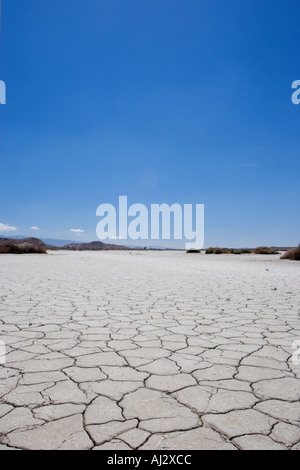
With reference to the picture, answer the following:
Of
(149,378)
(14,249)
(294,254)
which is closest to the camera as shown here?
(149,378)

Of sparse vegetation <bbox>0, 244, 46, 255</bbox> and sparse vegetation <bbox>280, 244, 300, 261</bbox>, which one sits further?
sparse vegetation <bbox>0, 244, 46, 255</bbox>

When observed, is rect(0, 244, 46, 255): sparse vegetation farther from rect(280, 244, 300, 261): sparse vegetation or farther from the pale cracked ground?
the pale cracked ground

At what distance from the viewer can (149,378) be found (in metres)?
1.93

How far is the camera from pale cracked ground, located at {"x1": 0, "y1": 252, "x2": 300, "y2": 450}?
136 centimetres

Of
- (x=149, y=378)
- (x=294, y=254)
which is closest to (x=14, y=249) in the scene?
(x=294, y=254)

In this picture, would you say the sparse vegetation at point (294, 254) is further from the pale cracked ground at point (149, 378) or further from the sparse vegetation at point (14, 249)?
the sparse vegetation at point (14, 249)

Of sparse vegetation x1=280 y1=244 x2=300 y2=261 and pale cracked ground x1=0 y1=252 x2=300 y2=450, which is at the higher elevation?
sparse vegetation x1=280 y1=244 x2=300 y2=261

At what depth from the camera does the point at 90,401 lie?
1.63m

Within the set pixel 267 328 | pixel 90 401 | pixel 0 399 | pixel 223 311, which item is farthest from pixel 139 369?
pixel 223 311

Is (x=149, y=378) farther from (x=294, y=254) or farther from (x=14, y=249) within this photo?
(x=14, y=249)

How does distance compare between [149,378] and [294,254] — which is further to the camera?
[294,254]

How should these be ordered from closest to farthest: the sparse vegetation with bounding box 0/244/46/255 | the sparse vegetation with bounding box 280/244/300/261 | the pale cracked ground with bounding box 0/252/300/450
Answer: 1. the pale cracked ground with bounding box 0/252/300/450
2. the sparse vegetation with bounding box 280/244/300/261
3. the sparse vegetation with bounding box 0/244/46/255

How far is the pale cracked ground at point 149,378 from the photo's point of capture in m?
1.36

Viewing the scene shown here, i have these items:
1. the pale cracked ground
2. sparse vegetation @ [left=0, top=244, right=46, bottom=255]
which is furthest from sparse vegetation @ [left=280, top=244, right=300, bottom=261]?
sparse vegetation @ [left=0, top=244, right=46, bottom=255]
